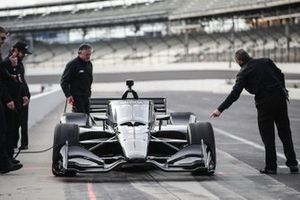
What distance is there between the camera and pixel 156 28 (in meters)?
72.3

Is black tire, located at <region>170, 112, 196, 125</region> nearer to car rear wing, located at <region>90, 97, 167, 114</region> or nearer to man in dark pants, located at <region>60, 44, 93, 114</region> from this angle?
car rear wing, located at <region>90, 97, 167, 114</region>

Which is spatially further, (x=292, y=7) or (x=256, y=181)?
(x=292, y=7)

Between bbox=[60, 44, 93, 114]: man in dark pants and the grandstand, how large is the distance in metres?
38.8

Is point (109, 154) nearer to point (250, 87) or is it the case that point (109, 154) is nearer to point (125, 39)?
point (250, 87)

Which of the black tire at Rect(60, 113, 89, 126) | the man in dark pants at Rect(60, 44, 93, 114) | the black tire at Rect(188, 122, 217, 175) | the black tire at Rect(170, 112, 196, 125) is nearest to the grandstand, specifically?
the man in dark pants at Rect(60, 44, 93, 114)

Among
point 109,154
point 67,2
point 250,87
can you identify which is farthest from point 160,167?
point 67,2

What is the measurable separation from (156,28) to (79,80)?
60.9 m

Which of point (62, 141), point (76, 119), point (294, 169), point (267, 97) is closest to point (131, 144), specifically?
point (62, 141)

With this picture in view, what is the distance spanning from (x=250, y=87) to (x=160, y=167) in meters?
1.82

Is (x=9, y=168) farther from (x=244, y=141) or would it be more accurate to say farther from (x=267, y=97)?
(x=244, y=141)

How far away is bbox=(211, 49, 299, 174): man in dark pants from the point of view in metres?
9.17

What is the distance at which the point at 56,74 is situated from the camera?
6181 cm

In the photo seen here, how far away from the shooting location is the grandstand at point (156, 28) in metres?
56.3

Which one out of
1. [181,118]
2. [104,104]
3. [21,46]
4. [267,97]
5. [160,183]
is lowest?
[160,183]
